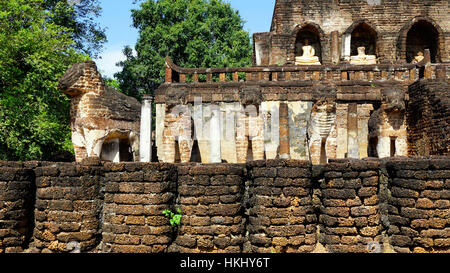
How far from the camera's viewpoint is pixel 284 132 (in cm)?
946

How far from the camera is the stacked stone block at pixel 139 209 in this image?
4.46m

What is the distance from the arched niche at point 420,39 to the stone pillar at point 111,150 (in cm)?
1202

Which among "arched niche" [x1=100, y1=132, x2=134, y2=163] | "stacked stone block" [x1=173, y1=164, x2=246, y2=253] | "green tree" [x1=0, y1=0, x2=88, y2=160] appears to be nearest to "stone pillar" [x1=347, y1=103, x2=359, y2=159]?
"arched niche" [x1=100, y1=132, x2=134, y2=163]

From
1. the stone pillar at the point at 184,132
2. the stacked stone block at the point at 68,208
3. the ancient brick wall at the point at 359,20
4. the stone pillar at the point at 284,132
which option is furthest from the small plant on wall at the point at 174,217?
the ancient brick wall at the point at 359,20

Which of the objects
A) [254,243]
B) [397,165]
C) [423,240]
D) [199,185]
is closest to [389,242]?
[423,240]

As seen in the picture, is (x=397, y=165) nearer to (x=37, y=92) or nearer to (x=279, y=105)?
(x=279, y=105)

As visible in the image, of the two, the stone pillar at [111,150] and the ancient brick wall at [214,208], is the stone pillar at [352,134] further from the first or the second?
the stone pillar at [111,150]

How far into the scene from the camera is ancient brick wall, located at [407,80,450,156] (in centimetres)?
861

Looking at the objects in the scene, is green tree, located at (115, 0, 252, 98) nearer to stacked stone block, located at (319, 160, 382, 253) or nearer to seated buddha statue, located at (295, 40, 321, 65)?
seated buddha statue, located at (295, 40, 321, 65)

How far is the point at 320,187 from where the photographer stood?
188 inches

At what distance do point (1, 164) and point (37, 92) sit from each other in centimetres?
907

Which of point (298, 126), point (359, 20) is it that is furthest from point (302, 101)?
point (359, 20)

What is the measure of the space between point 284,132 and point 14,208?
21.3 ft

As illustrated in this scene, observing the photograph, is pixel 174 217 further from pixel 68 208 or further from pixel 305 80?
pixel 305 80
